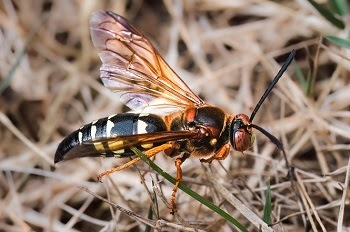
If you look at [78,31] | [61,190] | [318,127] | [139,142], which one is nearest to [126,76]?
[139,142]

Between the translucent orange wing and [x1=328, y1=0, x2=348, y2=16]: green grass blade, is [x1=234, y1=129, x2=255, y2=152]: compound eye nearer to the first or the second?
the translucent orange wing

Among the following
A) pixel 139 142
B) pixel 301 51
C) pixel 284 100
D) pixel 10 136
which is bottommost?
pixel 139 142

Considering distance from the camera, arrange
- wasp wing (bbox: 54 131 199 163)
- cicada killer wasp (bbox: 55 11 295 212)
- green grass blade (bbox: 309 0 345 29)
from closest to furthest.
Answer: wasp wing (bbox: 54 131 199 163) → cicada killer wasp (bbox: 55 11 295 212) → green grass blade (bbox: 309 0 345 29)

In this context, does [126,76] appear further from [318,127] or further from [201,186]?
[318,127]

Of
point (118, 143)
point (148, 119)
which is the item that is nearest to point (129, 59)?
point (148, 119)

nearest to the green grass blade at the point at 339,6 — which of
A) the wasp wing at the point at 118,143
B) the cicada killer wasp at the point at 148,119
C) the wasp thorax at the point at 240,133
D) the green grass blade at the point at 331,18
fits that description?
the green grass blade at the point at 331,18

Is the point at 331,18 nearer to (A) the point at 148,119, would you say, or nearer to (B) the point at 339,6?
(B) the point at 339,6

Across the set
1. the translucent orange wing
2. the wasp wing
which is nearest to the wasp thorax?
the wasp wing

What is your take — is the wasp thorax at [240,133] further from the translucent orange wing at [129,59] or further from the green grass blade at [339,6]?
the green grass blade at [339,6]
